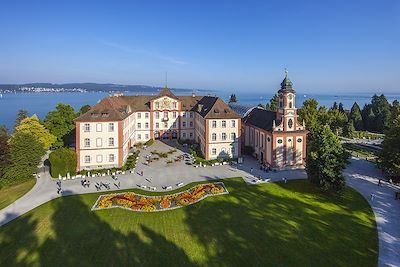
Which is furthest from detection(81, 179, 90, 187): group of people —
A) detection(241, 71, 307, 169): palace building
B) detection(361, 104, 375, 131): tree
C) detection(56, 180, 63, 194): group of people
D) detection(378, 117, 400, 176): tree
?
detection(361, 104, 375, 131): tree

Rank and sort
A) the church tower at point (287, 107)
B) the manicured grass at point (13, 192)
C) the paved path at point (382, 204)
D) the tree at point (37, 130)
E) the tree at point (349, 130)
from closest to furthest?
the paved path at point (382, 204), the manicured grass at point (13, 192), the church tower at point (287, 107), the tree at point (37, 130), the tree at point (349, 130)

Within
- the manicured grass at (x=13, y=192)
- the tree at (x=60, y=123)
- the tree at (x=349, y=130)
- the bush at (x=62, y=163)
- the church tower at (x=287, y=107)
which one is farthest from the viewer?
the tree at (x=349, y=130)

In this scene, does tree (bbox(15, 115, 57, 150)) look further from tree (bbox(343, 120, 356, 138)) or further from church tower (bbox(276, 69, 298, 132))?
tree (bbox(343, 120, 356, 138))

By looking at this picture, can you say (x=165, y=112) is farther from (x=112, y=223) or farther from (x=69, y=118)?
(x=112, y=223)

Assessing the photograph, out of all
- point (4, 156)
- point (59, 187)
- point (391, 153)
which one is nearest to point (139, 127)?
point (4, 156)

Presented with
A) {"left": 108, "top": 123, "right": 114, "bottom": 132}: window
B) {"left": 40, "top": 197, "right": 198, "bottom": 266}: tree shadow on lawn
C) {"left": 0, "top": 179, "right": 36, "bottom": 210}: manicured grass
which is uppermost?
{"left": 108, "top": 123, "right": 114, "bottom": 132}: window

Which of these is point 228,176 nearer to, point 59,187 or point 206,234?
point 206,234

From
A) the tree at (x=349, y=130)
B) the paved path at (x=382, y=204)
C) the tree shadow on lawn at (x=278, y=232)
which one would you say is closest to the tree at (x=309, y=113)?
the paved path at (x=382, y=204)

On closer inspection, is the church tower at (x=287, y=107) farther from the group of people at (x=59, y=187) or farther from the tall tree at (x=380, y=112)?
the tall tree at (x=380, y=112)

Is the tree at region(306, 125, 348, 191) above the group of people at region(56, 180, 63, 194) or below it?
above
